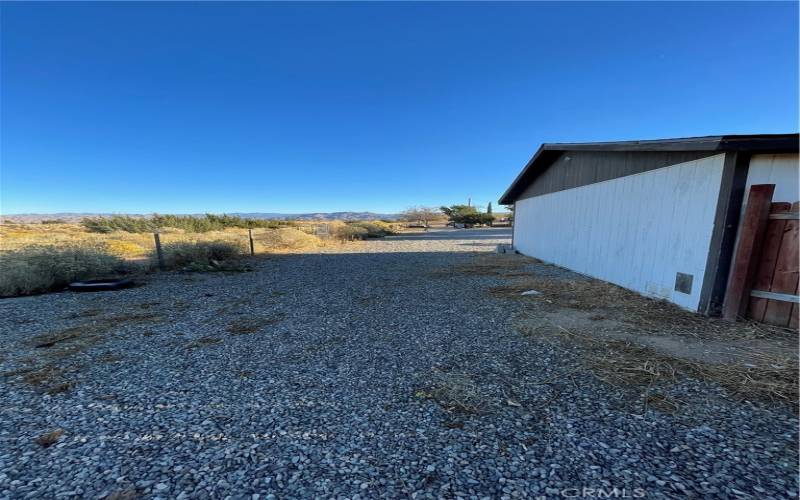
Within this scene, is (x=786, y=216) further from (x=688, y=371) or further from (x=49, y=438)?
(x=49, y=438)

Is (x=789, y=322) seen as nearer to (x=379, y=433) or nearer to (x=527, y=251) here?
(x=379, y=433)

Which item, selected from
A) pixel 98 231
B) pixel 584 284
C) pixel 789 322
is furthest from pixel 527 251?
pixel 98 231

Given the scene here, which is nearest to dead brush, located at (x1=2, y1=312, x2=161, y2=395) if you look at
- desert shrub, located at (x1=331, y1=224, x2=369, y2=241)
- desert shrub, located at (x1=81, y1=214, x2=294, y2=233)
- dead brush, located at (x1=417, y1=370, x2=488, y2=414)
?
dead brush, located at (x1=417, y1=370, x2=488, y2=414)

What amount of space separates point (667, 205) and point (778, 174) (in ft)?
4.42

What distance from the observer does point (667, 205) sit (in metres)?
5.06

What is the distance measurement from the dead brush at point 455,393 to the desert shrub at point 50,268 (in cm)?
863

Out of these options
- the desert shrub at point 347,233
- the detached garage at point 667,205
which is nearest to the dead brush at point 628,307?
the detached garage at point 667,205

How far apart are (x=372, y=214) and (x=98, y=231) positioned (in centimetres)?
8532

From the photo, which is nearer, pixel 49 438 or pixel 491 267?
pixel 49 438

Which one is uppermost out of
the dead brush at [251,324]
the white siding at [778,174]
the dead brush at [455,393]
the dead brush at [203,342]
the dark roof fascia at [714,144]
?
the dark roof fascia at [714,144]

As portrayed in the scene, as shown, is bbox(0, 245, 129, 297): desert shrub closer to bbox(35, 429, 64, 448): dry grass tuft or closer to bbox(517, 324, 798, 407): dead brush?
bbox(35, 429, 64, 448): dry grass tuft

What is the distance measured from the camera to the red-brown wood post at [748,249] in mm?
3666

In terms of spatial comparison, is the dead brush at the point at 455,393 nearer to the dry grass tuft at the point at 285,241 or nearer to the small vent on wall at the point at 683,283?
the small vent on wall at the point at 683,283

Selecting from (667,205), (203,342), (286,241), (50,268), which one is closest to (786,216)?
(667,205)
